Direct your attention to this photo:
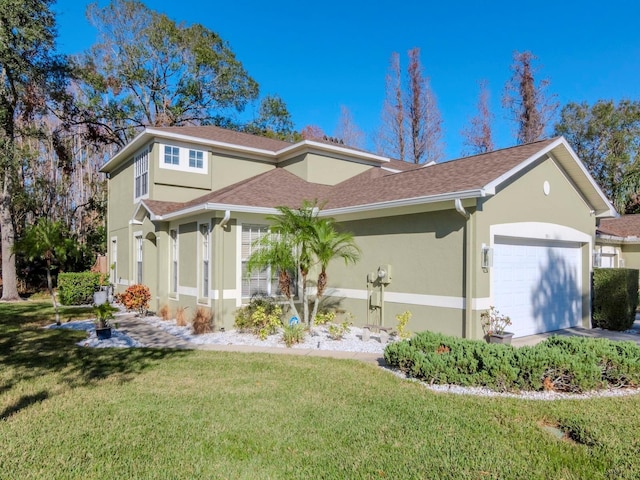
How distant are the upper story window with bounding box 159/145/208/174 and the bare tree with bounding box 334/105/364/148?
2139 cm

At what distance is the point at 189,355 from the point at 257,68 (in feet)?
90.1

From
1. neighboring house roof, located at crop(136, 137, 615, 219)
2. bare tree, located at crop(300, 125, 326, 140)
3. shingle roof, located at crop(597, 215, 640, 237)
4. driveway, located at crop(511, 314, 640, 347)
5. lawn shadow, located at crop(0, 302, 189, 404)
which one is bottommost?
driveway, located at crop(511, 314, 640, 347)

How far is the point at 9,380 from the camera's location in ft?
21.2

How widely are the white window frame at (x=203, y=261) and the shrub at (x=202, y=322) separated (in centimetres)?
41

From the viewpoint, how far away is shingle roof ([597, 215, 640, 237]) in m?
19.1

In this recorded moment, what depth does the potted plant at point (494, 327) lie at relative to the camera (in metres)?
8.40

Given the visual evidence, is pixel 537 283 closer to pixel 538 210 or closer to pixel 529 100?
pixel 538 210

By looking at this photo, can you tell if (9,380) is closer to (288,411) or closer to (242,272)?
(288,411)

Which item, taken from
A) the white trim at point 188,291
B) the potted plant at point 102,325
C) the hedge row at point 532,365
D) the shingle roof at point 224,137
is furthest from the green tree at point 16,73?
the hedge row at point 532,365

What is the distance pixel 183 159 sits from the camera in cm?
1449

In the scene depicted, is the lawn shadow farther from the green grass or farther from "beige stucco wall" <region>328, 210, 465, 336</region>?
"beige stucco wall" <region>328, 210, 465, 336</region>

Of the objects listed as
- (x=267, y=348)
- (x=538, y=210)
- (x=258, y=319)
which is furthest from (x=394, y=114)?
(x=267, y=348)

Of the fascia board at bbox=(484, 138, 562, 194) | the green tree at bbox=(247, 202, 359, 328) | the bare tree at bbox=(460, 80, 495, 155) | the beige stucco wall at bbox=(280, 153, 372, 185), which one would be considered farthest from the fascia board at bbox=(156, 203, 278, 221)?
the bare tree at bbox=(460, 80, 495, 155)

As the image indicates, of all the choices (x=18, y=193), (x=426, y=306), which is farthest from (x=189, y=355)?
(x=18, y=193)
